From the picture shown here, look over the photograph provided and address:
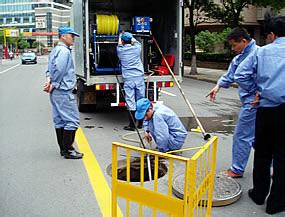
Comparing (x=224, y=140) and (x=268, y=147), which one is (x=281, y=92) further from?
(x=224, y=140)

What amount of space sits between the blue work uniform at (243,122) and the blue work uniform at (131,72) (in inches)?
114

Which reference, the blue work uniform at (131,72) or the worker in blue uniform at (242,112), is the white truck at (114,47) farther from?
the worker in blue uniform at (242,112)

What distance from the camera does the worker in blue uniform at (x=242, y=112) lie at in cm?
459

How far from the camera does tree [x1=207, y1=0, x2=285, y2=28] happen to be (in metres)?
15.8

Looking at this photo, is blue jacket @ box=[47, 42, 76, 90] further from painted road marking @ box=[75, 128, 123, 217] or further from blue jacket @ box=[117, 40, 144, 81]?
blue jacket @ box=[117, 40, 144, 81]

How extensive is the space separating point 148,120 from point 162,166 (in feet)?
2.21

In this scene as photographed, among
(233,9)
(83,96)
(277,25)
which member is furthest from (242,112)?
(233,9)

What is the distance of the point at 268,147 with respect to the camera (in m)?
4.05

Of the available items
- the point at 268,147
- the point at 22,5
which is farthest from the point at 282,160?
the point at 22,5

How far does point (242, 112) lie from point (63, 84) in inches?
101

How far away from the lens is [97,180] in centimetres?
491

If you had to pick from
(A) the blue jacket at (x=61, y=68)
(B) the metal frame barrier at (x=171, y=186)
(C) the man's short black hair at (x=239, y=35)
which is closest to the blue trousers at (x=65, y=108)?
(A) the blue jacket at (x=61, y=68)

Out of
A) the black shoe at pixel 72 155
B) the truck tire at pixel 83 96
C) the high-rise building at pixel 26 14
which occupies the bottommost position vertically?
the black shoe at pixel 72 155

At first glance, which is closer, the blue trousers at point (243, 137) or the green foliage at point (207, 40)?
the blue trousers at point (243, 137)
